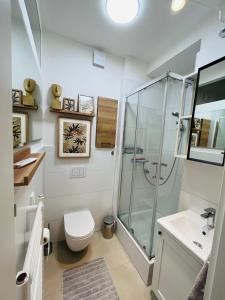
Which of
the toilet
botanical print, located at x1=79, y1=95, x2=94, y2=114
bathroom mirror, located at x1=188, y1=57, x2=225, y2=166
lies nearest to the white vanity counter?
bathroom mirror, located at x1=188, y1=57, x2=225, y2=166

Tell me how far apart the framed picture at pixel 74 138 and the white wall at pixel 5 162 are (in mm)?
1468

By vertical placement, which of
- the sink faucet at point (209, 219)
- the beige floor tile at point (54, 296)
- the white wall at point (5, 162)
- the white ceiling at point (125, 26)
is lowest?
the beige floor tile at point (54, 296)

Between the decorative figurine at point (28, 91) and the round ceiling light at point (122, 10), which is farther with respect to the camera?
the round ceiling light at point (122, 10)

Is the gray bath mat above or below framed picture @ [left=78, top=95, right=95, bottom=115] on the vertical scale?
below

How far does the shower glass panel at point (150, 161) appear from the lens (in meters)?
1.61

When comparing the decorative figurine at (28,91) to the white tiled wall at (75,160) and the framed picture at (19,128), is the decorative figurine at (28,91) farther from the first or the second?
the white tiled wall at (75,160)

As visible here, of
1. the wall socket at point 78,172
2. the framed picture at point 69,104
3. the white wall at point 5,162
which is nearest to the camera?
the white wall at point 5,162

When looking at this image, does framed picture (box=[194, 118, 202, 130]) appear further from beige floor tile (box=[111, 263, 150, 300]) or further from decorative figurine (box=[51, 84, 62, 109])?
beige floor tile (box=[111, 263, 150, 300])

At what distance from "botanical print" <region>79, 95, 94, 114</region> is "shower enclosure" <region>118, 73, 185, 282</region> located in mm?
531

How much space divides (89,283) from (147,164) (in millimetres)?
1441

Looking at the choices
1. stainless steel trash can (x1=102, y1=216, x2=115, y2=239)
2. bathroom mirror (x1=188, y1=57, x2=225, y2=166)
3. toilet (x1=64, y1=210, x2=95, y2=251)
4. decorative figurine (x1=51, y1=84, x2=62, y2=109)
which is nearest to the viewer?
bathroom mirror (x1=188, y1=57, x2=225, y2=166)

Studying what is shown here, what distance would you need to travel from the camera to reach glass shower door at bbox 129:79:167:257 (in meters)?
1.67

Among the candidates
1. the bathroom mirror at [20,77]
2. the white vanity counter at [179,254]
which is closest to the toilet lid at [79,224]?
the white vanity counter at [179,254]

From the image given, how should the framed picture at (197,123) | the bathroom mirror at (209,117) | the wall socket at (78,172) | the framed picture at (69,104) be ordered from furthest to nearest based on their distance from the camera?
the wall socket at (78,172) < the framed picture at (69,104) < the framed picture at (197,123) < the bathroom mirror at (209,117)
